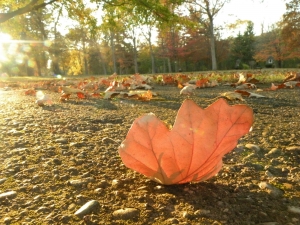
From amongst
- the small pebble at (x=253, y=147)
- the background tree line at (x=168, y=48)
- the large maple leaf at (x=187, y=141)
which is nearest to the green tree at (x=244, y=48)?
the background tree line at (x=168, y=48)

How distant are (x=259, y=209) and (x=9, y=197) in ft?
2.14

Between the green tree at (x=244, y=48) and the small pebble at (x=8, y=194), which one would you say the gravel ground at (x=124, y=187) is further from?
the green tree at (x=244, y=48)

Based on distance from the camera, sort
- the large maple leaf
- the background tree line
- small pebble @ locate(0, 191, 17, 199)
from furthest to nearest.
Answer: the background tree line < small pebble @ locate(0, 191, 17, 199) < the large maple leaf

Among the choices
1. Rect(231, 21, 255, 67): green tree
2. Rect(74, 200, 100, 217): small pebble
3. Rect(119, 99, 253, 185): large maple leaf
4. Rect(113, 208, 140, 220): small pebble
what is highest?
Rect(231, 21, 255, 67): green tree

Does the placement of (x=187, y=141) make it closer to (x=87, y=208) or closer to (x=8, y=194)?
(x=87, y=208)

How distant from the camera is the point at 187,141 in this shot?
714 mm

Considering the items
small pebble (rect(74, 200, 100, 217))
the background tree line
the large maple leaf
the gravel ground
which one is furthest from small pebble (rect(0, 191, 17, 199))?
the background tree line

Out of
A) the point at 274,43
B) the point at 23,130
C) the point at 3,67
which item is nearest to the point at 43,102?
the point at 23,130

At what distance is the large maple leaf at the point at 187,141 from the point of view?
2.21 ft

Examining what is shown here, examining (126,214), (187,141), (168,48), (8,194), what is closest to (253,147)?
(187,141)

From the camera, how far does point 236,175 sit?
93 cm

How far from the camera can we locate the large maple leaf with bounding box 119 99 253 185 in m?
0.67

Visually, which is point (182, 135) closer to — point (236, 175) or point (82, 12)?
point (236, 175)

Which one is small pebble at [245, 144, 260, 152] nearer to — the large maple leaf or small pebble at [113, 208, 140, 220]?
the large maple leaf
